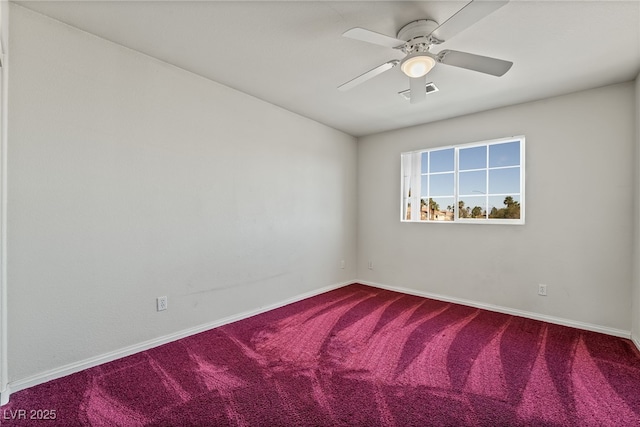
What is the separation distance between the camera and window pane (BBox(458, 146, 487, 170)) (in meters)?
3.57

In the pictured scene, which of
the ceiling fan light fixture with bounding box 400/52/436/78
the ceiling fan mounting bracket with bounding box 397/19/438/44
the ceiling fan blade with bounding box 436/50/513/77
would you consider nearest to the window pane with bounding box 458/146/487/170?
the ceiling fan blade with bounding box 436/50/513/77

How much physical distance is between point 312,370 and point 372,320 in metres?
1.17

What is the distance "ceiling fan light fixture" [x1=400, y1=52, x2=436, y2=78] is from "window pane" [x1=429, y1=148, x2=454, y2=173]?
83.9 inches

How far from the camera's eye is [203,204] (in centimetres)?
272

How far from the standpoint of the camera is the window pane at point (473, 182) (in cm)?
356

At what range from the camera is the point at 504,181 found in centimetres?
340

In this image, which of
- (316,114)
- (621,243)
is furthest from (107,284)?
(621,243)

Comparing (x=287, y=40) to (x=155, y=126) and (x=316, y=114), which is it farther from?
(x=316, y=114)

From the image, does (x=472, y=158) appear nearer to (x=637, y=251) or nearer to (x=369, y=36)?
(x=637, y=251)

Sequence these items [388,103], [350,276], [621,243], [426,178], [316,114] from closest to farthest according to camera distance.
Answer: [621,243] < [388,103] < [316,114] < [426,178] < [350,276]

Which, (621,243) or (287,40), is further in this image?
(621,243)

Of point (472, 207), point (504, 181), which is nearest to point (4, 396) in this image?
point (472, 207)

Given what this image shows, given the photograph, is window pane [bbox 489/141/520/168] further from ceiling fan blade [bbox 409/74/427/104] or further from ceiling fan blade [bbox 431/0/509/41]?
ceiling fan blade [bbox 431/0/509/41]

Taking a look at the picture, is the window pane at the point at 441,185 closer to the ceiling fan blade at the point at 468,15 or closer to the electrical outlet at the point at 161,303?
the ceiling fan blade at the point at 468,15
